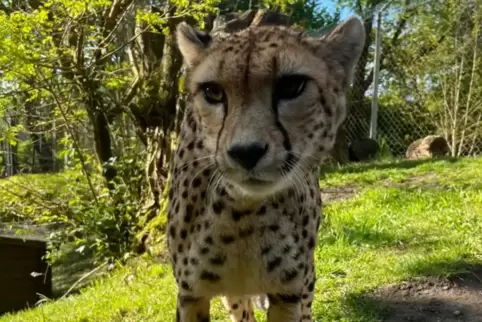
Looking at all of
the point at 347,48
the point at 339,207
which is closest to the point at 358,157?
the point at 339,207

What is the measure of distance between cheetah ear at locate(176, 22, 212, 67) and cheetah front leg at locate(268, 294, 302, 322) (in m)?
0.89

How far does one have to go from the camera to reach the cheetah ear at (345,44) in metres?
2.04

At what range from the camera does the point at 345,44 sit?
2078 millimetres

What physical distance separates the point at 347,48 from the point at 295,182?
50cm

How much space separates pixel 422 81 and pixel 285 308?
8.14 metres

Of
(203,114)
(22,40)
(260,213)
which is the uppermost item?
(22,40)

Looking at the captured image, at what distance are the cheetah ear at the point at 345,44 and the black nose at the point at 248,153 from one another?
544 mm

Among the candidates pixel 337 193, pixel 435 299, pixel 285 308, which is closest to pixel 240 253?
pixel 285 308

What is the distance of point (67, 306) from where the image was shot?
4.49 metres

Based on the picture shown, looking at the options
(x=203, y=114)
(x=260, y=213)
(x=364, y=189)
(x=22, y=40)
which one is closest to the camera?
(x=203, y=114)

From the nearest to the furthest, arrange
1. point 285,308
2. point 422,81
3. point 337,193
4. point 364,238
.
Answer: point 285,308 < point 364,238 < point 337,193 < point 422,81

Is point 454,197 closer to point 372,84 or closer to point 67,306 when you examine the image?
point 67,306

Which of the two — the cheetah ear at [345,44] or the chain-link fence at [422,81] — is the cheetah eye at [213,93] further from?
the chain-link fence at [422,81]

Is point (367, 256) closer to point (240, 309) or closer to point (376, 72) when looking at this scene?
point (240, 309)
